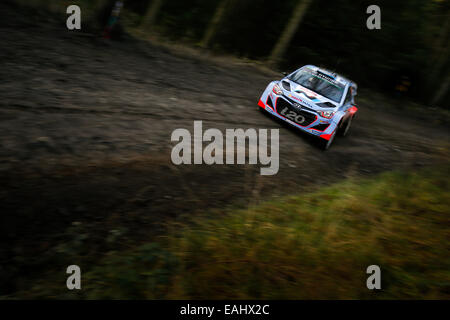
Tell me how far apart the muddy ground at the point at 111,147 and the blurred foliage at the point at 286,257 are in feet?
1.32

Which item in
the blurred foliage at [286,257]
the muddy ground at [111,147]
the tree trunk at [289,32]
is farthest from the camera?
the tree trunk at [289,32]

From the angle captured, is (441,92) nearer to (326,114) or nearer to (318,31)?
(318,31)

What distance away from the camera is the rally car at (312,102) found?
823cm

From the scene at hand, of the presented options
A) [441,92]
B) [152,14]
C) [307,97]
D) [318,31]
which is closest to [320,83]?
[307,97]

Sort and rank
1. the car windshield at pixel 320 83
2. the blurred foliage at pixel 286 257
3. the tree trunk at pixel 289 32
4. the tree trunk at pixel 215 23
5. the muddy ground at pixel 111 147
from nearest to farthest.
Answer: the blurred foliage at pixel 286 257 < the muddy ground at pixel 111 147 < the car windshield at pixel 320 83 < the tree trunk at pixel 215 23 < the tree trunk at pixel 289 32

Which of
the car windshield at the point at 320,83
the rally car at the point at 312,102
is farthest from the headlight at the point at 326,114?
the car windshield at the point at 320,83

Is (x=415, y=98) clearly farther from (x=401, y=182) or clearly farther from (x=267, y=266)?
(x=267, y=266)

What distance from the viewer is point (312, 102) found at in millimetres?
8297

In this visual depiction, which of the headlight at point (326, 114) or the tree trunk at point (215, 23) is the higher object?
the tree trunk at point (215, 23)

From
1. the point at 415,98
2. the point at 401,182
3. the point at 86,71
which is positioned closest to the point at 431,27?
the point at 415,98

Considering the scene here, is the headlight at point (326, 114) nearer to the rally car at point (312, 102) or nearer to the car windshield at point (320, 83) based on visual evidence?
the rally car at point (312, 102)

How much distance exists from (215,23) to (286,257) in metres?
15.6

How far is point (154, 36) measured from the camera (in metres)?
16.4
